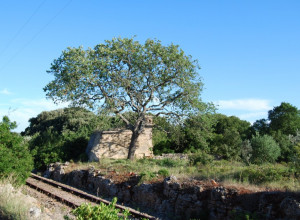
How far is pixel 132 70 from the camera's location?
23203 mm

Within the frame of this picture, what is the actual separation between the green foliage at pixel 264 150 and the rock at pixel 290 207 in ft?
44.0

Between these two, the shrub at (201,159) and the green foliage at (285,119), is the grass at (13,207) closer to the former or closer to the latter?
the shrub at (201,159)

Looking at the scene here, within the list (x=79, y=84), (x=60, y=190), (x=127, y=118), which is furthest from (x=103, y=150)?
(x=60, y=190)

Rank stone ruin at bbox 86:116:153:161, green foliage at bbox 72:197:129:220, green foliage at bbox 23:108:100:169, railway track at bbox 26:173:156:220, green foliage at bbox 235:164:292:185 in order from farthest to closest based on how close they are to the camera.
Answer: green foliage at bbox 23:108:100:169, stone ruin at bbox 86:116:153:161, green foliage at bbox 235:164:292:185, railway track at bbox 26:173:156:220, green foliage at bbox 72:197:129:220

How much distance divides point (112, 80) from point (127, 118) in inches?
163

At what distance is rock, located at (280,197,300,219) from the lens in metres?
9.33

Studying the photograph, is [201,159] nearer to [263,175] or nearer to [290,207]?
[263,175]

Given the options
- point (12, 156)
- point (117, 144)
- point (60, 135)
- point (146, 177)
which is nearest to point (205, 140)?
point (117, 144)

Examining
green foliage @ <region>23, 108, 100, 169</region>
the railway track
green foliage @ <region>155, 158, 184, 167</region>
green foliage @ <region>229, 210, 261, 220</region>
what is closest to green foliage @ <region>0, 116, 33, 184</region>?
the railway track

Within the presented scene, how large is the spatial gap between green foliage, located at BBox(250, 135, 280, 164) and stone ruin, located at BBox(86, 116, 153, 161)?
336 inches

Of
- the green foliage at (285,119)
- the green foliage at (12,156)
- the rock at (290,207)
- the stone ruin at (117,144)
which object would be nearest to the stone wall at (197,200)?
the rock at (290,207)

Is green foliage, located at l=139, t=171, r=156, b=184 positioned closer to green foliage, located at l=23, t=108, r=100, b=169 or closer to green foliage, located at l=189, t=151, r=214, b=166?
green foliage, located at l=189, t=151, r=214, b=166

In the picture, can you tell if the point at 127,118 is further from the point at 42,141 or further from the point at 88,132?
the point at 42,141

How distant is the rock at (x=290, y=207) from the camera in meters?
9.33
